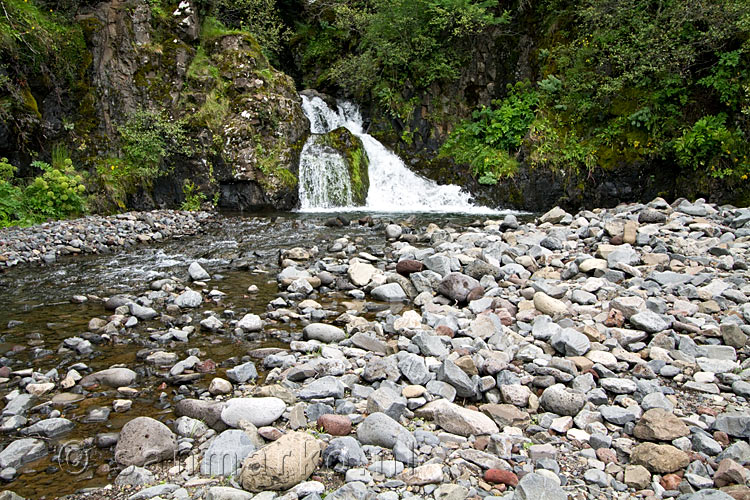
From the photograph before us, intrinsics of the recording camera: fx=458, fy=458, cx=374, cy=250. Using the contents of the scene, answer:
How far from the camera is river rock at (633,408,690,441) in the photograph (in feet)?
8.79

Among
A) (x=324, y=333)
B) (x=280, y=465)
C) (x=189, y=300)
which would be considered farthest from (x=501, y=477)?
(x=189, y=300)

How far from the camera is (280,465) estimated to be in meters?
2.43

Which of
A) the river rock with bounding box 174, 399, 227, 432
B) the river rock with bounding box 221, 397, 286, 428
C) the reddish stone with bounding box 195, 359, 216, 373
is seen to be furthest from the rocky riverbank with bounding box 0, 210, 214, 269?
the river rock with bounding box 221, 397, 286, 428

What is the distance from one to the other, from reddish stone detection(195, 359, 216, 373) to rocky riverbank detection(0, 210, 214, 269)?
5.83 metres

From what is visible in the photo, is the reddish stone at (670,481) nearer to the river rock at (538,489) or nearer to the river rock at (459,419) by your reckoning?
the river rock at (538,489)

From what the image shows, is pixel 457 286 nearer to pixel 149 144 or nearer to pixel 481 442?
pixel 481 442

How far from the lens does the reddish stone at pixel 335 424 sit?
2873mm

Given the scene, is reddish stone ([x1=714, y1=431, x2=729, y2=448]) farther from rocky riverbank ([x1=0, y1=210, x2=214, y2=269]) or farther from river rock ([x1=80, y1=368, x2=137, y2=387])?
rocky riverbank ([x1=0, y1=210, x2=214, y2=269])

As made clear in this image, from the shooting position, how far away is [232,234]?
10.2 m

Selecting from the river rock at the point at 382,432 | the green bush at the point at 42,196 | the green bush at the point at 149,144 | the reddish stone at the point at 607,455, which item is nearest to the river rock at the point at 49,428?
the river rock at the point at 382,432

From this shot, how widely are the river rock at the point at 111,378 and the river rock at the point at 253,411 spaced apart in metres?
1.19

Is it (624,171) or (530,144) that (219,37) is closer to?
(530,144)

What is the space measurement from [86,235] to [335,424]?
28.1ft

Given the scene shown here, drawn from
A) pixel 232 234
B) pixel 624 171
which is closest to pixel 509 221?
pixel 624 171
